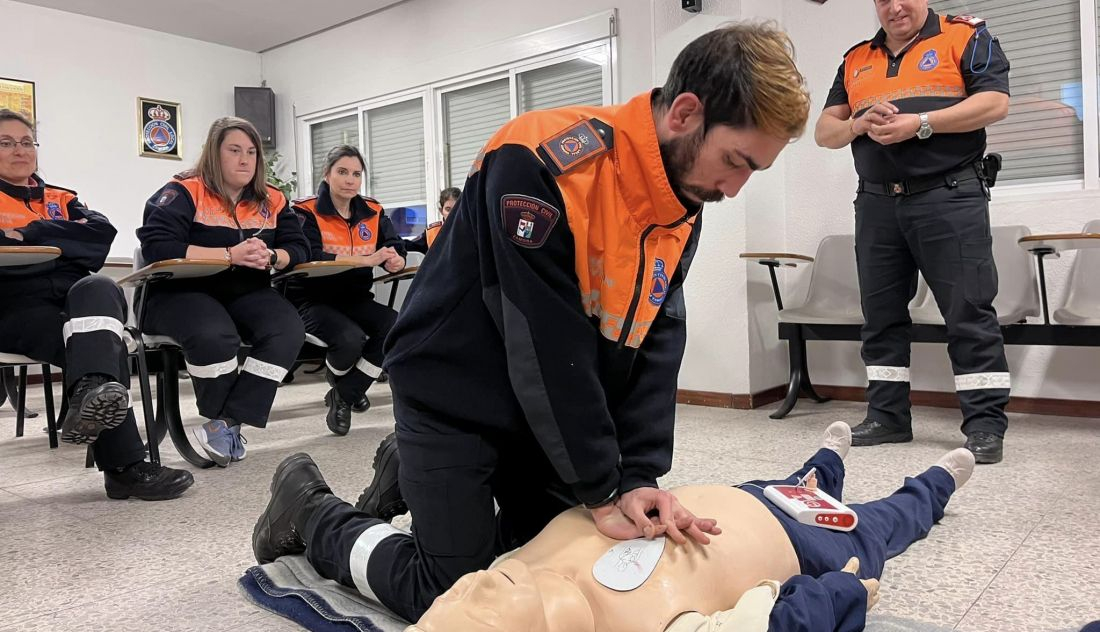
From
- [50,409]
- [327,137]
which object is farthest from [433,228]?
A: [50,409]

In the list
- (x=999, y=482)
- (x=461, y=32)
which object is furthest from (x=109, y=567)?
(x=461, y=32)

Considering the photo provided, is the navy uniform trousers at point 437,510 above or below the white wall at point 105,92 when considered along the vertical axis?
below

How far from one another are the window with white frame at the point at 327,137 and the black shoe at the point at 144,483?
15.7ft

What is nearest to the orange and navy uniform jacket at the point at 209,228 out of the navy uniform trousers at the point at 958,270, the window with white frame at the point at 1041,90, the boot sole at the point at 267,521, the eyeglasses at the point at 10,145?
the eyeglasses at the point at 10,145

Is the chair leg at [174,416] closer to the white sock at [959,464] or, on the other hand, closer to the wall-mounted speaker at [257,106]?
the white sock at [959,464]

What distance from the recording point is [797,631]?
0.95m

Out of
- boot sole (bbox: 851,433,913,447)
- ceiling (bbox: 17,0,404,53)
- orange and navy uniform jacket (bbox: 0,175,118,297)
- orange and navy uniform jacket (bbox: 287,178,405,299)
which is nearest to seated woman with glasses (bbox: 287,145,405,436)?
orange and navy uniform jacket (bbox: 287,178,405,299)

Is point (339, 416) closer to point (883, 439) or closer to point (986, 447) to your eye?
point (883, 439)

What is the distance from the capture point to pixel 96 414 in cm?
200

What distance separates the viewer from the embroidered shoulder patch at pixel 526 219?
105 centimetres

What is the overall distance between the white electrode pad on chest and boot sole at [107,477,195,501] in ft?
5.34

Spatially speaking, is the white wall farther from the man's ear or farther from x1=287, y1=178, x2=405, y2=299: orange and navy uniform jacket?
the man's ear

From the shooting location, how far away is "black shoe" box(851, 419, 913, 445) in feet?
8.72

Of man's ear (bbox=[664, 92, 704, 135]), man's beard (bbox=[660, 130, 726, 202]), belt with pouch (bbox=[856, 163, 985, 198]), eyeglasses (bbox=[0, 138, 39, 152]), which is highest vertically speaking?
eyeglasses (bbox=[0, 138, 39, 152])
